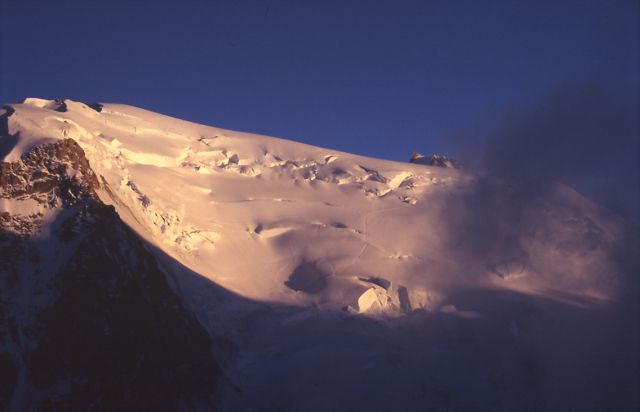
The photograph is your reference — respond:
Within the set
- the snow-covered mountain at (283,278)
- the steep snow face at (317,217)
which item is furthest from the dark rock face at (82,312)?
the steep snow face at (317,217)

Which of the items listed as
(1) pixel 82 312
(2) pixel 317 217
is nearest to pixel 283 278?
(2) pixel 317 217

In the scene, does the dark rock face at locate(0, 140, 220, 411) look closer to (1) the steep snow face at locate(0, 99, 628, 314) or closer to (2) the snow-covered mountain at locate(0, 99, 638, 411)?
(2) the snow-covered mountain at locate(0, 99, 638, 411)

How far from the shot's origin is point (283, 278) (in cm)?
5197

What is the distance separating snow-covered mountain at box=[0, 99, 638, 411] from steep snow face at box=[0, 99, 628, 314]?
0.56 ft

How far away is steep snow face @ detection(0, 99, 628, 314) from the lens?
1984 inches

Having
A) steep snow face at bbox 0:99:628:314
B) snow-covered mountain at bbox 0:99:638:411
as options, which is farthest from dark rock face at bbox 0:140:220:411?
steep snow face at bbox 0:99:628:314

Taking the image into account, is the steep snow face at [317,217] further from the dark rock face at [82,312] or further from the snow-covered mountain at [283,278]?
the dark rock face at [82,312]

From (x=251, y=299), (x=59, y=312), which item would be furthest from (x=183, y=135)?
(x=59, y=312)

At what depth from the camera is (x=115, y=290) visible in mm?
38750

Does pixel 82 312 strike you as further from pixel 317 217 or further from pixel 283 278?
pixel 317 217

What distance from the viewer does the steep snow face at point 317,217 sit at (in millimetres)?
50406

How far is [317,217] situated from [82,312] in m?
24.3

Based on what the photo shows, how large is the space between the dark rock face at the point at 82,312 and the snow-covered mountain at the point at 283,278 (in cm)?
9

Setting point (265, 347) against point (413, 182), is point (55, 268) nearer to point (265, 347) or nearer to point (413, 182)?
point (265, 347)
